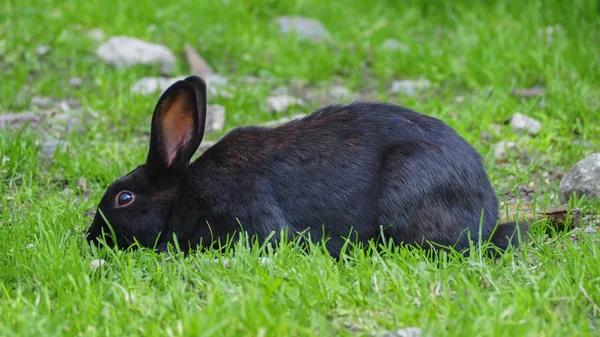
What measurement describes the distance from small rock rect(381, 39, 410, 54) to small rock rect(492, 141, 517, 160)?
2.33 metres

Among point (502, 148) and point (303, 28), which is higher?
point (303, 28)

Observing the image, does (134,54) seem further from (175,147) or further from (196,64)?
(175,147)

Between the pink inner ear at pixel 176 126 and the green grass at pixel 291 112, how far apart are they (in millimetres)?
591

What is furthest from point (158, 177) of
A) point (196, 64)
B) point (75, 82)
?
point (196, 64)

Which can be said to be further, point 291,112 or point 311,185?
point 291,112

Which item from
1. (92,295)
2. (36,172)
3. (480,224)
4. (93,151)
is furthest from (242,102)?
(92,295)

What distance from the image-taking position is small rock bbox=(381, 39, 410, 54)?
834 cm

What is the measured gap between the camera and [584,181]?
16.1 feet

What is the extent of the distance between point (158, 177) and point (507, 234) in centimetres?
177

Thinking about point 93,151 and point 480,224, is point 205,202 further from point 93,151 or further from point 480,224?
point 93,151

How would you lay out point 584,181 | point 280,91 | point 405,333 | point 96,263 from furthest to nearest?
point 280,91 → point 584,181 → point 96,263 → point 405,333

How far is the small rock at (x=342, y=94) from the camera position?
7.44 metres

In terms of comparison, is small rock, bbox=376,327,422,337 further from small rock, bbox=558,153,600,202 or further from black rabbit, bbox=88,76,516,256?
small rock, bbox=558,153,600,202

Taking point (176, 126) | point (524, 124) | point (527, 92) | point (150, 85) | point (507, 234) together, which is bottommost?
point (507, 234)
